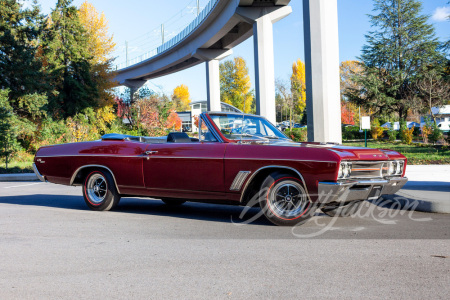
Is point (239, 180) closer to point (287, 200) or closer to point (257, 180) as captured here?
point (257, 180)

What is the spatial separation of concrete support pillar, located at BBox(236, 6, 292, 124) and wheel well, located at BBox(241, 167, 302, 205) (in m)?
22.5

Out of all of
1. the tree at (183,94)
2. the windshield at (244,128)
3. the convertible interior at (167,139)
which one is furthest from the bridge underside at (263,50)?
the tree at (183,94)

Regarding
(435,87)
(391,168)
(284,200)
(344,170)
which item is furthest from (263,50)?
(344,170)

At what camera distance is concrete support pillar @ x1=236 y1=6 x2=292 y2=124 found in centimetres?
2900

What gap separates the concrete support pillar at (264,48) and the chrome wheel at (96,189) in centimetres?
2164

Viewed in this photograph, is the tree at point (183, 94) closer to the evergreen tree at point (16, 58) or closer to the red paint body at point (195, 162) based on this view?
the evergreen tree at point (16, 58)

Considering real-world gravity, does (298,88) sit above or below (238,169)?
above

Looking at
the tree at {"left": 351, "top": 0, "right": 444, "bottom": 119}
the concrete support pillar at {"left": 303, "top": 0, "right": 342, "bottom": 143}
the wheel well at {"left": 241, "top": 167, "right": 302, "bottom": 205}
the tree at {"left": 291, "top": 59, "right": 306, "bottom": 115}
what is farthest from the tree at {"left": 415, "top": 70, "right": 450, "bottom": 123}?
the wheel well at {"left": 241, "top": 167, "right": 302, "bottom": 205}

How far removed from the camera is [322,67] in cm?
1953

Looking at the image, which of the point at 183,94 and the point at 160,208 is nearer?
the point at 160,208

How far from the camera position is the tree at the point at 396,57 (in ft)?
154

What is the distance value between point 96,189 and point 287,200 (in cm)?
358

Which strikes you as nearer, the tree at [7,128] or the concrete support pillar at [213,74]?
the tree at [7,128]

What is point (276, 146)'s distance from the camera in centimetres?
615
